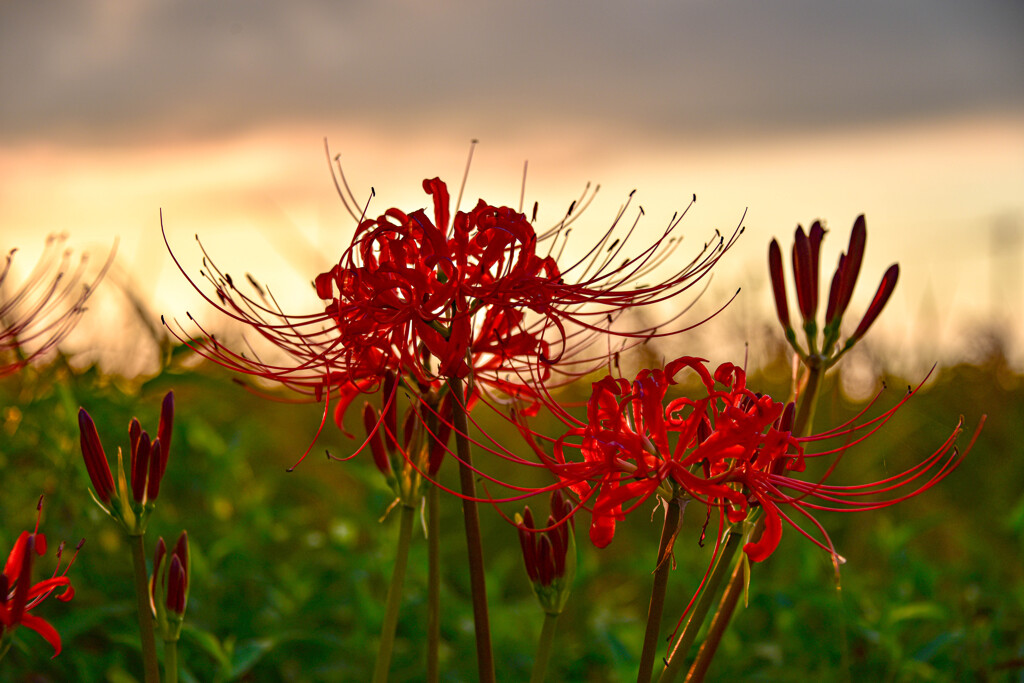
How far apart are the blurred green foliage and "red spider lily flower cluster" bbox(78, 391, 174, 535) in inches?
16.7

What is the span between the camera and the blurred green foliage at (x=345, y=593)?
7.60ft

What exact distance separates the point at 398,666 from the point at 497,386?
1.15m

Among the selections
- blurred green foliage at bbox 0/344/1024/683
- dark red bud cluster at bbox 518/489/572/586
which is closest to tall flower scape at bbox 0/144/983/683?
dark red bud cluster at bbox 518/489/572/586

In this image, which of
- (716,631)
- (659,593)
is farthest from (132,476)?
(716,631)

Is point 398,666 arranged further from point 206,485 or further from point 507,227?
point 507,227

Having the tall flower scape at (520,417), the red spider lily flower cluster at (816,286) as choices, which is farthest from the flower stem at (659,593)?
the red spider lily flower cluster at (816,286)

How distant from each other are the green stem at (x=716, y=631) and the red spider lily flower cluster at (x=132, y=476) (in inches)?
36.1

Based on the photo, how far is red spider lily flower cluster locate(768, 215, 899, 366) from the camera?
167cm

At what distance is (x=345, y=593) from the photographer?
9.34 ft

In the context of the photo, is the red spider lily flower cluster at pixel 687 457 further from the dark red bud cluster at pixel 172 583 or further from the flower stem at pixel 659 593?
the dark red bud cluster at pixel 172 583

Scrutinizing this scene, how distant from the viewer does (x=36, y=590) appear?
139cm

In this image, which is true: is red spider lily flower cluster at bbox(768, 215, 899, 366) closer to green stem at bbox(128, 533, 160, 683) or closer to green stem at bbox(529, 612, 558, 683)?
green stem at bbox(529, 612, 558, 683)

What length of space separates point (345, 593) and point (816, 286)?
188 cm

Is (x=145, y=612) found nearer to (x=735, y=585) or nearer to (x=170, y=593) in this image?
(x=170, y=593)
